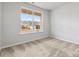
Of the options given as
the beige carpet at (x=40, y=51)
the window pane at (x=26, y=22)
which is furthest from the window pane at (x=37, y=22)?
the beige carpet at (x=40, y=51)

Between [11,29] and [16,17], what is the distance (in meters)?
0.64

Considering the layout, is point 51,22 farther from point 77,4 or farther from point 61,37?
point 77,4

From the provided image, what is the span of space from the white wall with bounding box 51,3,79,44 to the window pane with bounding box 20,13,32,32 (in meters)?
1.86

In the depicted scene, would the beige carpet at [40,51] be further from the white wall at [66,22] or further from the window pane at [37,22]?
the window pane at [37,22]

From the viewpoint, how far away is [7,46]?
3.04 meters

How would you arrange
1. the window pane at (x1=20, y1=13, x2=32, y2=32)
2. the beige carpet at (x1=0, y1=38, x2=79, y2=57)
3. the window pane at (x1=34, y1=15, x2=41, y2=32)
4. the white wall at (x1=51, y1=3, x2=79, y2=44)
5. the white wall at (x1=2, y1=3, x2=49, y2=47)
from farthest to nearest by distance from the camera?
1. the window pane at (x1=34, y1=15, x2=41, y2=32)
2. the window pane at (x1=20, y1=13, x2=32, y2=32)
3. the white wall at (x1=51, y1=3, x2=79, y2=44)
4. the white wall at (x1=2, y1=3, x2=49, y2=47)
5. the beige carpet at (x1=0, y1=38, x2=79, y2=57)

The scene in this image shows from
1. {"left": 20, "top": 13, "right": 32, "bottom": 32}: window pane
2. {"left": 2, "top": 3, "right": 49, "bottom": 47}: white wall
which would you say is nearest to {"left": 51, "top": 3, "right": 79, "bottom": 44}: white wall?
{"left": 20, "top": 13, "right": 32, "bottom": 32}: window pane

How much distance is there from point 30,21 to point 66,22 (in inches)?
86.4

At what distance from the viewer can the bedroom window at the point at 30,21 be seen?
387 cm

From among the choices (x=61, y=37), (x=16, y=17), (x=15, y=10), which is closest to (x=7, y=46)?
(x=16, y=17)

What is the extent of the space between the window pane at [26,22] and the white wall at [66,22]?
1.86 metres

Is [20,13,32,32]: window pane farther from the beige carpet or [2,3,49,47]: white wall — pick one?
the beige carpet

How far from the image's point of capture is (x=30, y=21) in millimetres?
4301

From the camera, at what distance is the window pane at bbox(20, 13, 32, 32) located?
382 centimetres
